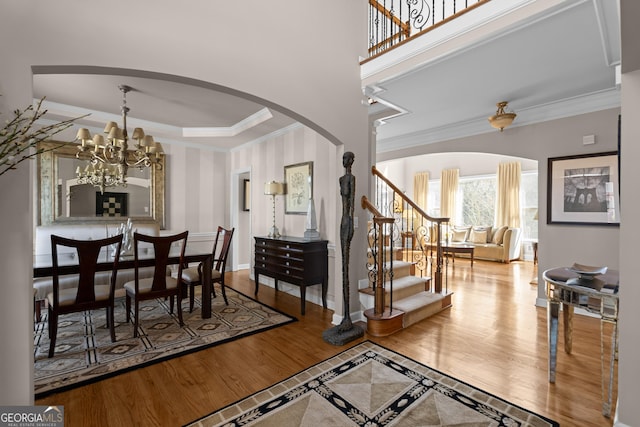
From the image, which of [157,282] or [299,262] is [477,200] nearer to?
[299,262]

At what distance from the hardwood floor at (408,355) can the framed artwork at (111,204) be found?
3.50 metres

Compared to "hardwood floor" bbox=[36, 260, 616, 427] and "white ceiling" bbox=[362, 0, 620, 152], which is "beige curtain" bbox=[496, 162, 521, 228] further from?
"hardwood floor" bbox=[36, 260, 616, 427]

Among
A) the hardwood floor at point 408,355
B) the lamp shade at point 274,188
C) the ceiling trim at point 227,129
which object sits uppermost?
the ceiling trim at point 227,129

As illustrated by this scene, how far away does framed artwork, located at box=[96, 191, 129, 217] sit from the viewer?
15.9 feet

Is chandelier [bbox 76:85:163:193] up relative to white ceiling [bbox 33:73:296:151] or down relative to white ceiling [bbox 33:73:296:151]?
down

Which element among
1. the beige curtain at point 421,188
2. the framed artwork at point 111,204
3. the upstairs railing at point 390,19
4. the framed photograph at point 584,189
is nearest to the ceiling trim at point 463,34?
the upstairs railing at point 390,19

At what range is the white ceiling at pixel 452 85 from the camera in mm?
2369

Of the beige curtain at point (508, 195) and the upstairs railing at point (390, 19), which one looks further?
the beige curtain at point (508, 195)

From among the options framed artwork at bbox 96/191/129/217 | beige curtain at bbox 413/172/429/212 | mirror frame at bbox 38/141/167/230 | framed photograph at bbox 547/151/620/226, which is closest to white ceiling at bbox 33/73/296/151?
mirror frame at bbox 38/141/167/230

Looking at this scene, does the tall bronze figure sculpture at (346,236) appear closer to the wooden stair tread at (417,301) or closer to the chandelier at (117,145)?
the wooden stair tread at (417,301)

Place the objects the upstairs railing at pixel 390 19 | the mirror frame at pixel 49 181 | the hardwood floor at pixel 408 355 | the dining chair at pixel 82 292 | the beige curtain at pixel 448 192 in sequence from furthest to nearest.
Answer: the beige curtain at pixel 448 192, the mirror frame at pixel 49 181, the upstairs railing at pixel 390 19, the dining chair at pixel 82 292, the hardwood floor at pixel 408 355

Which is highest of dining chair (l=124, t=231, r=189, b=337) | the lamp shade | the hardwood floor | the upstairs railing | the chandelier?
the upstairs railing

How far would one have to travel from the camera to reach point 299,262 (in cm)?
384

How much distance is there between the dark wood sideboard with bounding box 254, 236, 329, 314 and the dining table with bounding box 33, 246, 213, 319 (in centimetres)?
94
